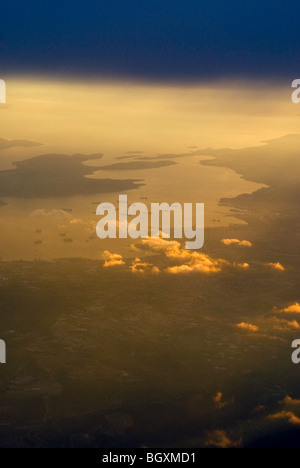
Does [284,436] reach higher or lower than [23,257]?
lower

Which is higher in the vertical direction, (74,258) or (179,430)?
(74,258)

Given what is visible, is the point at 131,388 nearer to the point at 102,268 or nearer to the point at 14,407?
the point at 14,407

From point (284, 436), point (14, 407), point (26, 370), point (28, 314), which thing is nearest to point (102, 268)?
point (28, 314)

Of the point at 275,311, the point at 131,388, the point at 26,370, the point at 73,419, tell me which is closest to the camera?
the point at 73,419

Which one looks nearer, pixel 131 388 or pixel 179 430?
pixel 179 430

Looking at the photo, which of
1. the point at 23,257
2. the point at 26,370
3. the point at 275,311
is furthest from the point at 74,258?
the point at 26,370
